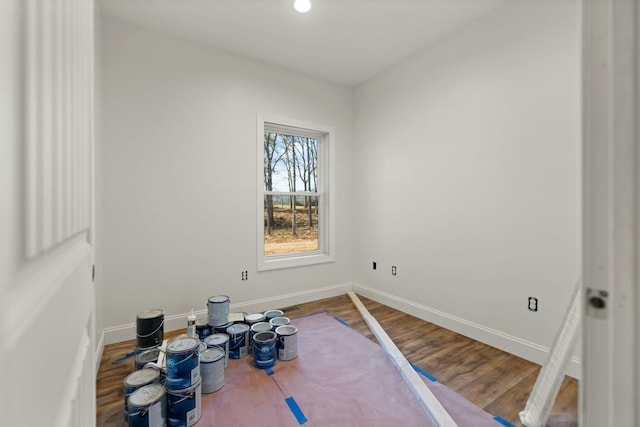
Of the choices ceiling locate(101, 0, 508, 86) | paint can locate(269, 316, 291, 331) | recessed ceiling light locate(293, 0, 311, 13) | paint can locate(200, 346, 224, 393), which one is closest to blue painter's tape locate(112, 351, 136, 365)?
paint can locate(200, 346, 224, 393)

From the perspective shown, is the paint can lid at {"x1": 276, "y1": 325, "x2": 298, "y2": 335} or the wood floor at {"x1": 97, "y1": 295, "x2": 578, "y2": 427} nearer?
the wood floor at {"x1": 97, "y1": 295, "x2": 578, "y2": 427}

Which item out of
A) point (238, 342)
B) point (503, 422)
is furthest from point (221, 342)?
point (503, 422)

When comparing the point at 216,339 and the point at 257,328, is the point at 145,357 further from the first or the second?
the point at 257,328

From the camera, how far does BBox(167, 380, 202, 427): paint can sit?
4.80 feet

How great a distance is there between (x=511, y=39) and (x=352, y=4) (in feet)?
4.25

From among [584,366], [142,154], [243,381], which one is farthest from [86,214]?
[142,154]

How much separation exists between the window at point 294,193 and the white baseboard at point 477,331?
3.19 feet

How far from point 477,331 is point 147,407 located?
2.46 m

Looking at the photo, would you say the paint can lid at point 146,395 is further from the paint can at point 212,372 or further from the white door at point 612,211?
the white door at point 612,211

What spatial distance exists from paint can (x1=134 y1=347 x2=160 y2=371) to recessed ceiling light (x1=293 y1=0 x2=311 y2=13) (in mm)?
2776

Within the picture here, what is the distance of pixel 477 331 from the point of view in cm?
246

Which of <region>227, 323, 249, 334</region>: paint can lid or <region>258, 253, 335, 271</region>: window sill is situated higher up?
<region>258, 253, 335, 271</region>: window sill

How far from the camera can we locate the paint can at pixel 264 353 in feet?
6.64

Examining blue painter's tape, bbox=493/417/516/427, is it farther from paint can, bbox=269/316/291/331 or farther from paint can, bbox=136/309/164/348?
paint can, bbox=136/309/164/348
